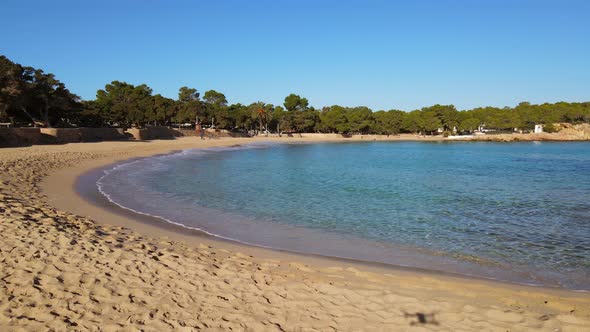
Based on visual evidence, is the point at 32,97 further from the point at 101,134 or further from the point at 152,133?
→ the point at 152,133

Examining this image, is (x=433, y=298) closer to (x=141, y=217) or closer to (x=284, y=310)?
(x=284, y=310)

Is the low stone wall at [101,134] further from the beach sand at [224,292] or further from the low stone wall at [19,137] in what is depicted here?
the beach sand at [224,292]

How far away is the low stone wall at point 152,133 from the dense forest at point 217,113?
14.1 feet

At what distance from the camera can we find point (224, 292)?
561 cm

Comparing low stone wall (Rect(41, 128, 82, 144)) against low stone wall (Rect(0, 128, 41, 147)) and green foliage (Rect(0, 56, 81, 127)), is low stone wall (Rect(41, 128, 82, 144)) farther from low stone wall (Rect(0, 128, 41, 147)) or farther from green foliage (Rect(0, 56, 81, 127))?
green foliage (Rect(0, 56, 81, 127))

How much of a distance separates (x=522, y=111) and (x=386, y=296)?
502 ft

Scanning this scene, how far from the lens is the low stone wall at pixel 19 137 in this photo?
32562 millimetres

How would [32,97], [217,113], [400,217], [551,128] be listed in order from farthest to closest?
[551,128]
[217,113]
[32,97]
[400,217]

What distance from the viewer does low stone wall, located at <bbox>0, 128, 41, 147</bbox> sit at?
32.6 meters

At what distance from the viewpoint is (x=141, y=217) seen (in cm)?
1167

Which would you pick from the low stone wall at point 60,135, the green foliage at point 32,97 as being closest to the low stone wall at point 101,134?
the low stone wall at point 60,135

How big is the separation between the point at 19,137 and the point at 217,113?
199 ft

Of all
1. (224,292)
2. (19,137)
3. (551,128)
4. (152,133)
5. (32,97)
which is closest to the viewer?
(224,292)

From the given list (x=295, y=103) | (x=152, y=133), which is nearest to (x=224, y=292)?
(x=152, y=133)
